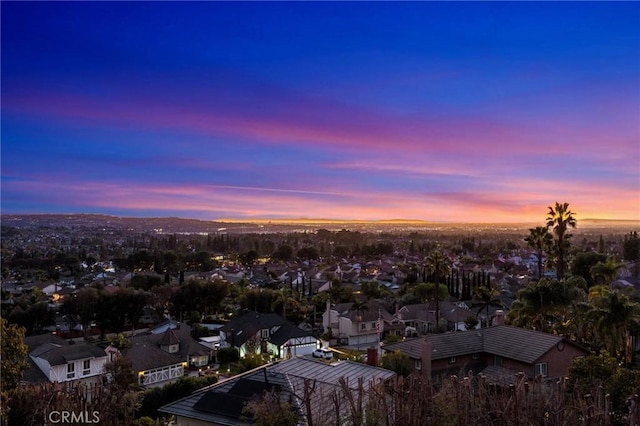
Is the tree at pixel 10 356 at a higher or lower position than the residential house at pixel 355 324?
higher

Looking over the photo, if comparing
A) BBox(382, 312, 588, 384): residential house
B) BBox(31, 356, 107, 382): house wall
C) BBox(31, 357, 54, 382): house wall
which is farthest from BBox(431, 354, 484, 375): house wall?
BBox(31, 357, 54, 382): house wall

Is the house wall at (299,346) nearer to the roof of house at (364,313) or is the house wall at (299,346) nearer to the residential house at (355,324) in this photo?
the residential house at (355,324)

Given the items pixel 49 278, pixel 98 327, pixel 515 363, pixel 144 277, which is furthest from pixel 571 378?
pixel 49 278

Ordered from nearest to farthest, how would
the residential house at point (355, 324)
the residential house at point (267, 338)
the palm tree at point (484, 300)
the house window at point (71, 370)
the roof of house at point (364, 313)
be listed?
the house window at point (71, 370)
the residential house at point (267, 338)
the residential house at point (355, 324)
the roof of house at point (364, 313)
the palm tree at point (484, 300)

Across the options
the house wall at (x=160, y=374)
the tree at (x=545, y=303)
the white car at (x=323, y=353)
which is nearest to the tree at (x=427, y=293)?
the white car at (x=323, y=353)

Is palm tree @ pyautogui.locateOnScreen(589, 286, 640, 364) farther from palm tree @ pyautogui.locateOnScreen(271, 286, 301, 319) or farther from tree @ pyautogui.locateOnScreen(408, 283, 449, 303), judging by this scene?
palm tree @ pyautogui.locateOnScreen(271, 286, 301, 319)

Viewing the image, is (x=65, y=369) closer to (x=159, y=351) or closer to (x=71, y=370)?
(x=71, y=370)
